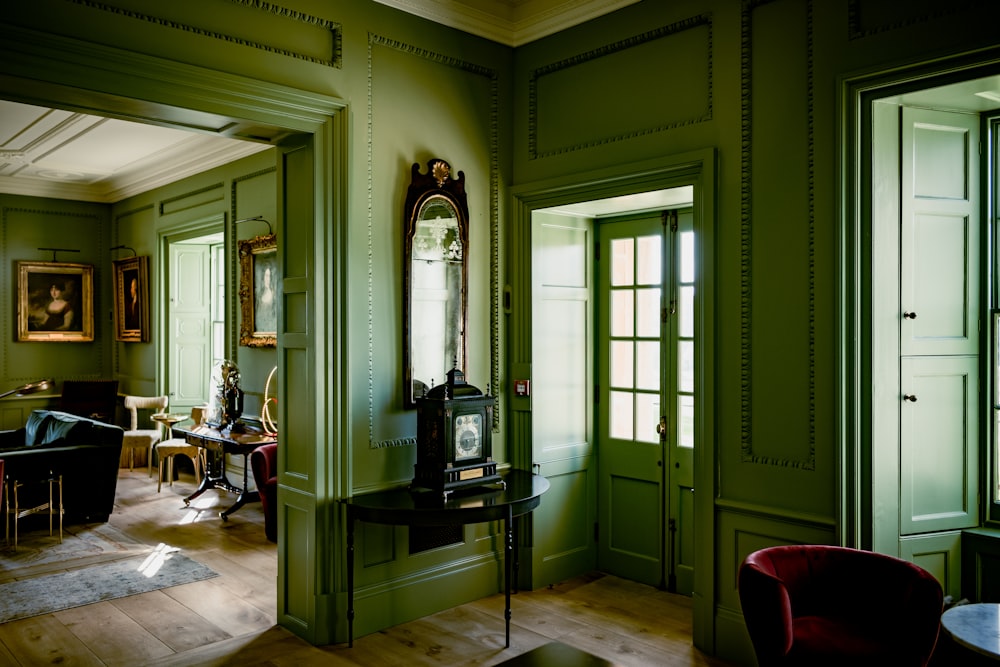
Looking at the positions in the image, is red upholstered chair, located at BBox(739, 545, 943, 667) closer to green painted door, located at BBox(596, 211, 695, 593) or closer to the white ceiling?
green painted door, located at BBox(596, 211, 695, 593)

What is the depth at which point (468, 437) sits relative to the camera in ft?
12.9

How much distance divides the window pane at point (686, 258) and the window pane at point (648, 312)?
21 centimetres

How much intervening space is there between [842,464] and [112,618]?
380 cm

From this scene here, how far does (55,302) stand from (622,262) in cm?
733

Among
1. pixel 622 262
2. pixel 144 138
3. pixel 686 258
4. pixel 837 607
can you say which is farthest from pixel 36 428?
pixel 837 607

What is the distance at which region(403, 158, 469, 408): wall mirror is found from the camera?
4168 millimetres

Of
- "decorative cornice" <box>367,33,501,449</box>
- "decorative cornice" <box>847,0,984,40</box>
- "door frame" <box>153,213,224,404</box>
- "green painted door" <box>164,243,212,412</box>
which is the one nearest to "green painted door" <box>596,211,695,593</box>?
"decorative cornice" <box>367,33,501,449</box>

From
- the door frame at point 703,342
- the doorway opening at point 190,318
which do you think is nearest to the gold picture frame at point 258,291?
the doorway opening at point 190,318

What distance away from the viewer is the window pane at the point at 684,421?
4.52 meters

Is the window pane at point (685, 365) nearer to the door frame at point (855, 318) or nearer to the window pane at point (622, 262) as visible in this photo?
the window pane at point (622, 262)

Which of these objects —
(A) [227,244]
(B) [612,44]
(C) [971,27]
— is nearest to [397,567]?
(B) [612,44]

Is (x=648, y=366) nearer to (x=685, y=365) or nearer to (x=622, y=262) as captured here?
(x=685, y=365)

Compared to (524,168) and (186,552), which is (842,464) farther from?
(186,552)

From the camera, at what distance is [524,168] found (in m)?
4.66
